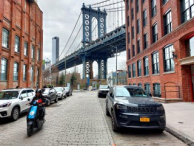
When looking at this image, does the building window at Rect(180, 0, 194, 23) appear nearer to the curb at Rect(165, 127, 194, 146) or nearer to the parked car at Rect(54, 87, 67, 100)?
the curb at Rect(165, 127, 194, 146)

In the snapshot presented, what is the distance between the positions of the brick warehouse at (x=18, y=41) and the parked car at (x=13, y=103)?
28.5 feet

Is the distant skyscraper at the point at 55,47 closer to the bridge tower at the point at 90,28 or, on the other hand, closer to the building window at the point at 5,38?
the bridge tower at the point at 90,28

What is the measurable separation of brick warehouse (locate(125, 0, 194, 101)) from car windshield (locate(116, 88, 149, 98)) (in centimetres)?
687

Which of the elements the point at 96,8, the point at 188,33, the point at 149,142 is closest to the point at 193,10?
the point at 188,33

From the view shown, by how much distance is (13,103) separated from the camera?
25.9ft

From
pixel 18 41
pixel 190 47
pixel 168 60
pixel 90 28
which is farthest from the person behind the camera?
pixel 90 28

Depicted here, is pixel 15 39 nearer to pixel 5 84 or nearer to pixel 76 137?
pixel 5 84

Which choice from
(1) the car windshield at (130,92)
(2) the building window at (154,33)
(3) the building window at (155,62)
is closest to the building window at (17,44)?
(3) the building window at (155,62)

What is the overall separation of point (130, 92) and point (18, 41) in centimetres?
2005

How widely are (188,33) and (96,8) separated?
3488 inches

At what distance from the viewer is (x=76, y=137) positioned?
5.11 metres

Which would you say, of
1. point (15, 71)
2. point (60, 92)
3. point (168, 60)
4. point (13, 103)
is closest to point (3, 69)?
point (15, 71)

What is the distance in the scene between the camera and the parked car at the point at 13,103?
740 centimetres

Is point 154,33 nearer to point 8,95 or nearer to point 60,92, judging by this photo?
point 60,92
